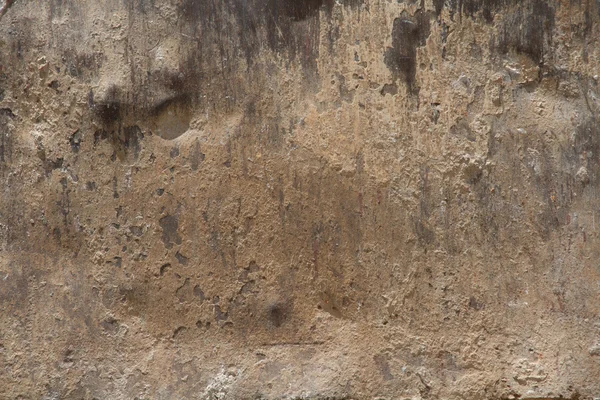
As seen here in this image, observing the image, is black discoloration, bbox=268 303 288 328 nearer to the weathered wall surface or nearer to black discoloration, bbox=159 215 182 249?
the weathered wall surface

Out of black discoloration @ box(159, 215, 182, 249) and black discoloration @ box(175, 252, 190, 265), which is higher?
black discoloration @ box(159, 215, 182, 249)

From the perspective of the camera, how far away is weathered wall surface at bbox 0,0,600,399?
2590 millimetres

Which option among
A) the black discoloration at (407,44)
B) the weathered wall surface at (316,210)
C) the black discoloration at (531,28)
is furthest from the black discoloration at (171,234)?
A: the black discoloration at (531,28)

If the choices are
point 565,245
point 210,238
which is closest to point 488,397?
point 565,245

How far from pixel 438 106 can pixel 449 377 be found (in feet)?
3.36

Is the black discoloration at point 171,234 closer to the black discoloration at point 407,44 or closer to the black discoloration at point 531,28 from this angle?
the black discoloration at point 407,44

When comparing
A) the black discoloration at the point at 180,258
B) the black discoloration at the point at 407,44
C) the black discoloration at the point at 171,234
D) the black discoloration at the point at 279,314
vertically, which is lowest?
the black discoloration at the point at 279,314

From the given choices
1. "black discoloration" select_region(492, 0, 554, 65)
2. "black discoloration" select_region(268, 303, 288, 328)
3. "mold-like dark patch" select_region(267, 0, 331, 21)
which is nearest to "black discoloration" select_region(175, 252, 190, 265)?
"black discoloration" select_region(268, 303, 288, 328)

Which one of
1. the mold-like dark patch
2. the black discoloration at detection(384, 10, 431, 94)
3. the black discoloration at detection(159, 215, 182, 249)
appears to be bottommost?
the black discoloration at detection(159, 215, 182, 249)

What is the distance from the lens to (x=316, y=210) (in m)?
2.62

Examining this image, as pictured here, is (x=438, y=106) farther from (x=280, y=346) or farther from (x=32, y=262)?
(x=32, y=262)

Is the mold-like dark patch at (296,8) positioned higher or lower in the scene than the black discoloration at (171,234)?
higher

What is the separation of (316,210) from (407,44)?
0.72 metres

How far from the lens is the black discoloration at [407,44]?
8.59 ft
